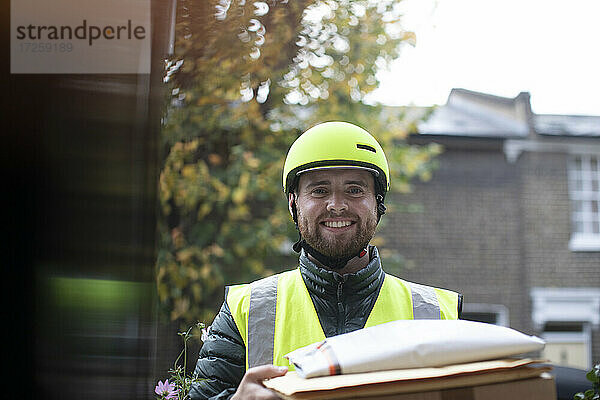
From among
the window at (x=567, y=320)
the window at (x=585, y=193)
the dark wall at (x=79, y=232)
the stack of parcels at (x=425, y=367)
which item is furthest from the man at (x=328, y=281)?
the window at (x=585, y=193)

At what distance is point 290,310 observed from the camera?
2.00 meters

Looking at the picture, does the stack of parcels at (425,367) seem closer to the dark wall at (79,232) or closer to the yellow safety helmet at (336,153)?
the dark wall at (79,232)

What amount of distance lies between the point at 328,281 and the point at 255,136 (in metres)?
4.59

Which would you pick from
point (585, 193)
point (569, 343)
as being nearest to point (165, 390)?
point (569, 343)

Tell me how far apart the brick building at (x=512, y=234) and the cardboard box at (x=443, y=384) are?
9771 millimetres

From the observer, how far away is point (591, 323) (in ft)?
37.3

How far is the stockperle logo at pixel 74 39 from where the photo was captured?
1.68 metres

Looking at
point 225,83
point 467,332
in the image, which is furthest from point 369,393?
point 225,83

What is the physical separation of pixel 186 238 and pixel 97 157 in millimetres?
4707

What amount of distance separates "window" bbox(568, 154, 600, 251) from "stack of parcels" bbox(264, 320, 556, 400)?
36.6 feet

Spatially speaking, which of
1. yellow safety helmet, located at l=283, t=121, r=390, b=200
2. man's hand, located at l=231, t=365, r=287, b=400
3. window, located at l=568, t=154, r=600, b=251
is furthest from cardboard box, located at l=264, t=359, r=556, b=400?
window, located at l=568, t=154, r=600, b=251

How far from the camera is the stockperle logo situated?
168cm

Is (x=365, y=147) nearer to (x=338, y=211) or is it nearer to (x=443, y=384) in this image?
(x=338, y=211)

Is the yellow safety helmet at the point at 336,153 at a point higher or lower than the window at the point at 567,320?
higher
